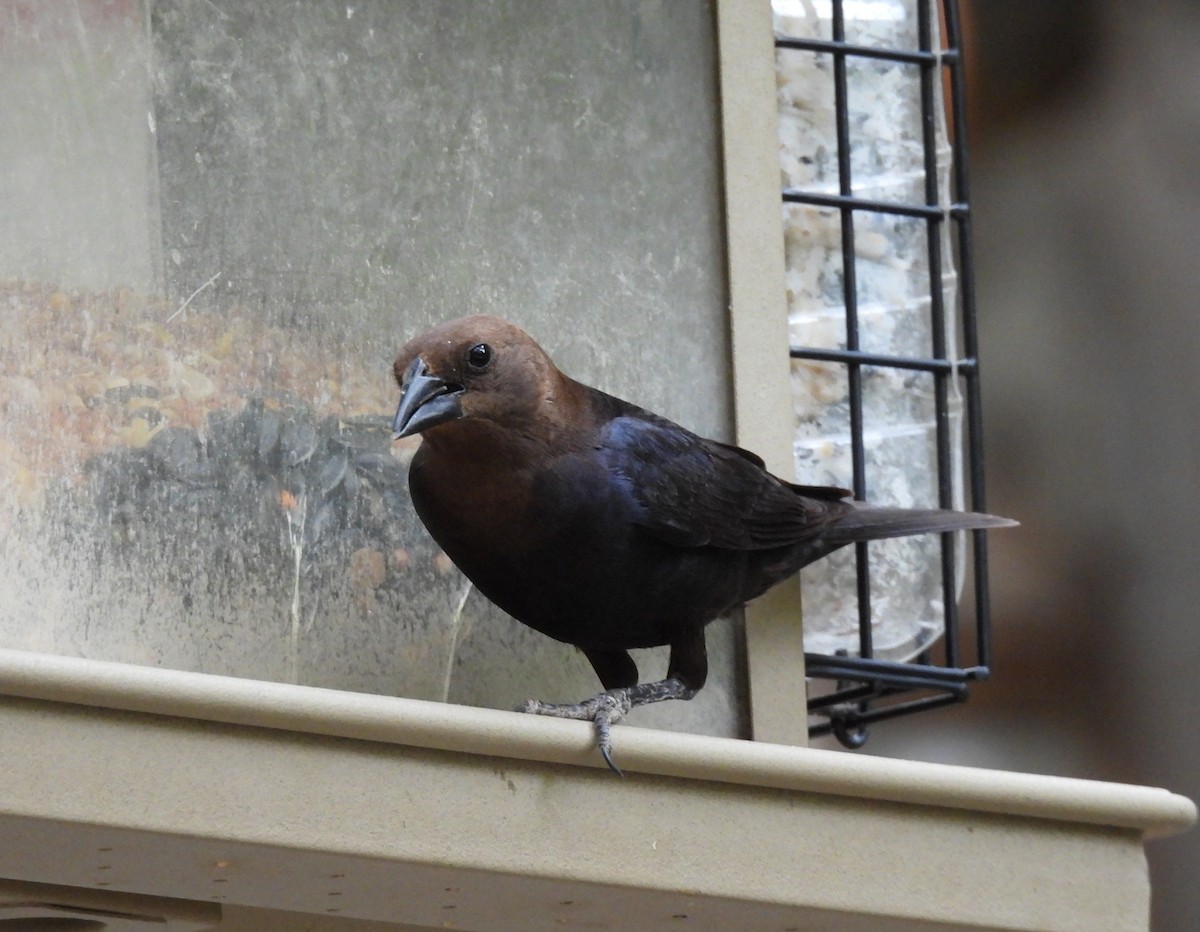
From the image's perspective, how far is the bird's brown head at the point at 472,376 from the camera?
9.27ft

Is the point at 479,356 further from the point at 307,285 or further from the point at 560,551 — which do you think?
the point at 307,285

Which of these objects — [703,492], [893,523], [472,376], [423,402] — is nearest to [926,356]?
[893,523]

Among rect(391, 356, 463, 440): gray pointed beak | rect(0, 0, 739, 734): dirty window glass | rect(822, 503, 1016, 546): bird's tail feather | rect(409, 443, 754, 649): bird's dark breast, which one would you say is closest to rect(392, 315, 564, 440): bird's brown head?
rect(391, 356, 463, 440): gray pointed beak

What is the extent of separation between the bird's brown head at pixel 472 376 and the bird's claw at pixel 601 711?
44cm

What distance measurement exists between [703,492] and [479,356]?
49 cm

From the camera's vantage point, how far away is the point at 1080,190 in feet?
17.1

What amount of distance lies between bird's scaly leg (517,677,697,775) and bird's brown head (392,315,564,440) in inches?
17.2

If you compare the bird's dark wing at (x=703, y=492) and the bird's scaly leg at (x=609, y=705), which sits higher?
the bird's dark wing at (x=703, y=492)

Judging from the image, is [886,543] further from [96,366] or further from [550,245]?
[96,366]

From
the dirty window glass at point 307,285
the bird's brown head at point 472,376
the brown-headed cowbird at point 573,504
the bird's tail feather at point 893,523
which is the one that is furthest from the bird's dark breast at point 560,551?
the bird's tail feather at point 893,523

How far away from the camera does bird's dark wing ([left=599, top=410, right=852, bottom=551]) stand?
3.06 metres

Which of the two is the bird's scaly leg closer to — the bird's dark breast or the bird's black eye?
the bird's dark breast

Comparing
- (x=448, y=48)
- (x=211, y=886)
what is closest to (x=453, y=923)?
(x=211, y=886)

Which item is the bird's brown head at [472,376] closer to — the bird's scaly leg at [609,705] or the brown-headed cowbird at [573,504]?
the brown-headed cowbird at [573,504]
